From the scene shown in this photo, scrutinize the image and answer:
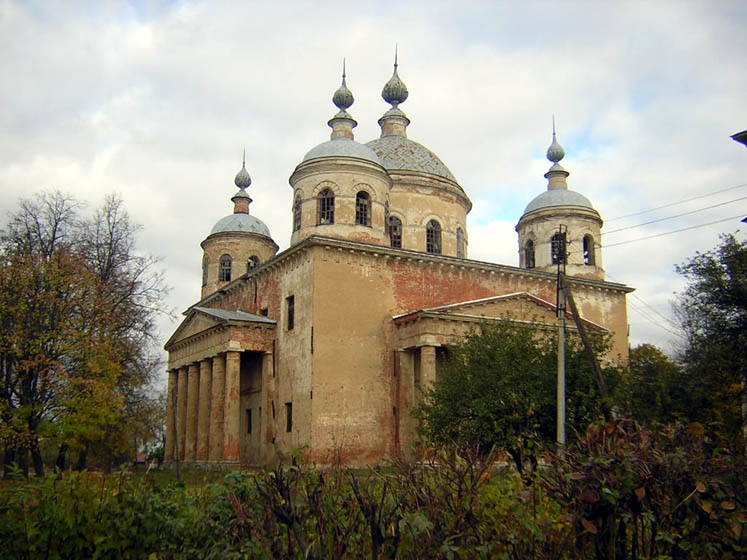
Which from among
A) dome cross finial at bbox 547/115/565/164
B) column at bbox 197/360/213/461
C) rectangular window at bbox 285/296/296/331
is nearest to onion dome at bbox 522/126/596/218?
dome cross finial at bbox 547/115/565/164

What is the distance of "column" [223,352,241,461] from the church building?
0.05 meters

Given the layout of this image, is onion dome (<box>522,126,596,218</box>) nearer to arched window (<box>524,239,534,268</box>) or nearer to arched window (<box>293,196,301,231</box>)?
arched window (<box>524,239,534,268</box>)

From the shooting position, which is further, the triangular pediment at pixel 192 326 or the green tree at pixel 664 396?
the triangular pediment at pixel 192 326

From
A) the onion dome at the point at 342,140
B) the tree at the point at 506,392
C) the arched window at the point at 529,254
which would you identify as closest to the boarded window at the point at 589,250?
the arched window at the point at 529,254

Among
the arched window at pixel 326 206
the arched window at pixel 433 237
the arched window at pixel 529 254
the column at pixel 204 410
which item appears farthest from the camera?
the arched window at pixel 529 254

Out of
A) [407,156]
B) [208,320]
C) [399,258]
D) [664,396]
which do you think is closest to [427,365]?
[399,258]

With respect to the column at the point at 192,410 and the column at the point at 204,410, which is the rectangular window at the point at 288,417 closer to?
the column at the point at 204,410

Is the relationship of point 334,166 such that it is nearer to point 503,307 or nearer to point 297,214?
point 297,214

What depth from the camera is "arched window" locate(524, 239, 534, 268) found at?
112 feet

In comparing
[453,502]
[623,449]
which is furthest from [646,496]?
[453,502]

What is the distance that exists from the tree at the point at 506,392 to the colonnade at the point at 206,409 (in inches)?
346

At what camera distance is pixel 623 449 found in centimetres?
566

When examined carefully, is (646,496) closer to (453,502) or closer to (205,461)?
(453,502)

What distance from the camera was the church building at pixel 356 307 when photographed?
2481 cm
